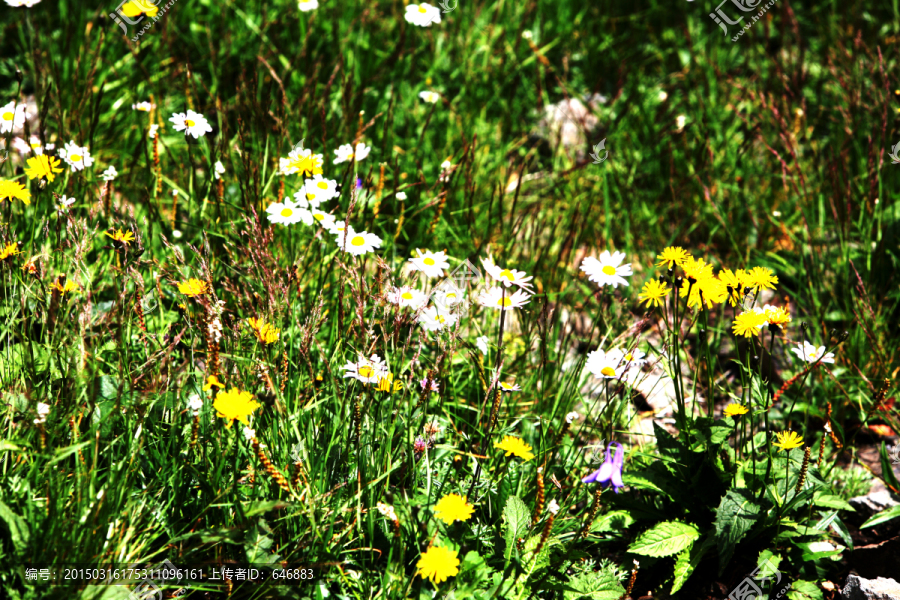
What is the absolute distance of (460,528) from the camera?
161cm

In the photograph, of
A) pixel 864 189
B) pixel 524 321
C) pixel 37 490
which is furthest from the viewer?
pixel 864 189

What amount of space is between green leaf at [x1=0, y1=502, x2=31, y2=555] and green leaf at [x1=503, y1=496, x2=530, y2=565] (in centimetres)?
99

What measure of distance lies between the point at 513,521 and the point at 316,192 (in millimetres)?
1061

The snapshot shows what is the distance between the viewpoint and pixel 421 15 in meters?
2.80

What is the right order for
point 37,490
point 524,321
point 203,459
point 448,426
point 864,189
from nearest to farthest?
1. point 37,490
2. point 203,459
3. point 448,426
4. point 524,321
5. point 864,189

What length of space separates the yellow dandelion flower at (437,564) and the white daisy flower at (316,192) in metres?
1.06

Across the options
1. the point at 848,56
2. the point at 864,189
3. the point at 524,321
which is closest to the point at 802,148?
the point at 848,56

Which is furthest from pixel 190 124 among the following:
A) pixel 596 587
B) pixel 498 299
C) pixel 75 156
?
pixel 596 587

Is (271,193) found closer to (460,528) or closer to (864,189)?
(460,528)

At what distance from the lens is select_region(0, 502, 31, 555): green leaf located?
1379 millimetres

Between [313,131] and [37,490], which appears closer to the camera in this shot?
[37,490]

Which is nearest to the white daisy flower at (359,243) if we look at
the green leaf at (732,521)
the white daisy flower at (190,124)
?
the white daisy flower at (190,124)

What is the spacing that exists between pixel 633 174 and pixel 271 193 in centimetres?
161

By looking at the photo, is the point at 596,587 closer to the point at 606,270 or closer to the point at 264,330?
the point at 606,270
